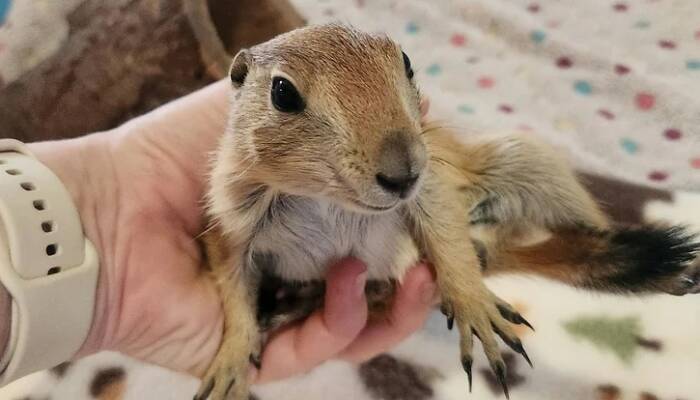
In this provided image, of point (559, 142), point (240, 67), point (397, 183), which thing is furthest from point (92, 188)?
point (559, 142)

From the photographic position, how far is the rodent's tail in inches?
69.3

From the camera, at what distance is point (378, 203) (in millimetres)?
1248

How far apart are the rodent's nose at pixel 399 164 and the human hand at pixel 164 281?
545 millimetres

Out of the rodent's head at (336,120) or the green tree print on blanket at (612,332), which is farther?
the green tree print on blanket at (612,332)

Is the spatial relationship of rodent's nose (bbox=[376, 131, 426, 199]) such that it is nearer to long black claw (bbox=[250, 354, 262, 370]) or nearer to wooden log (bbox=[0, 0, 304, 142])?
long black claw (bbox=[250, 354, 262, 370])

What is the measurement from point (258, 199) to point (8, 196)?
0.57 metres

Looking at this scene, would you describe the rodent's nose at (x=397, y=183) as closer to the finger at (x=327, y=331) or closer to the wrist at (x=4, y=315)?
the finger at (x=327, y=331)

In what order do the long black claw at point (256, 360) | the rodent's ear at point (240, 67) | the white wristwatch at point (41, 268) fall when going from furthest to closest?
the long black claw at point (256, 360), the rodent's ear at point (240, 67), the white wristwatch at point (41, 268)

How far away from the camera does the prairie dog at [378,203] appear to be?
1.29m

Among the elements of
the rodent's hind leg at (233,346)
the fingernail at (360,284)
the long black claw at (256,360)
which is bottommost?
the long black claw at (256,360)

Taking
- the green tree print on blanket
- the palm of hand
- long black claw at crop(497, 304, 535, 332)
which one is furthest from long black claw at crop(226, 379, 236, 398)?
the green tree print on blanket

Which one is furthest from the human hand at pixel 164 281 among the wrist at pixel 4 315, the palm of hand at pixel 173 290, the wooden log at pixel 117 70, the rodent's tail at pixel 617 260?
the wooden log at pixel 117 70

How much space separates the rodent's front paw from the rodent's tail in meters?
0.23

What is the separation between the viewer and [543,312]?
8.07ft
